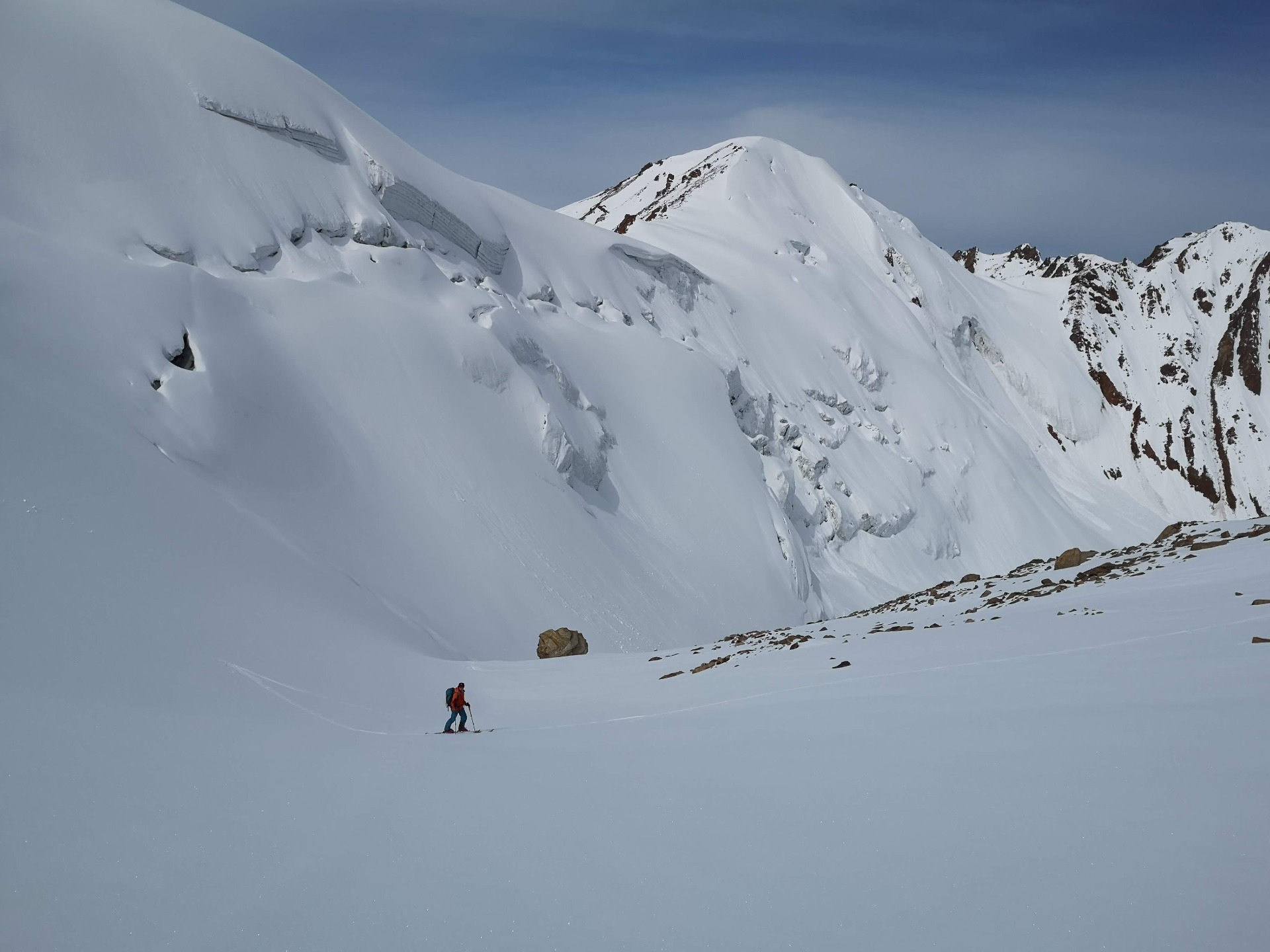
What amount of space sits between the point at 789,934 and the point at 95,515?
442 inches

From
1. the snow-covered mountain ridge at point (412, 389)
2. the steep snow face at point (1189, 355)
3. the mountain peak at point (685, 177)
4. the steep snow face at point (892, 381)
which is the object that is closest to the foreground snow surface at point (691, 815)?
the snow-covered mountain ridge at point (412, 389)

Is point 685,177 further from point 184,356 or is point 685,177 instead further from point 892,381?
point 184,356

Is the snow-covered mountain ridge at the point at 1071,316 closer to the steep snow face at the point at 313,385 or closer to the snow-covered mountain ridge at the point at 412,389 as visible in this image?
the snow-covered mountain ridge at the point at 412,389

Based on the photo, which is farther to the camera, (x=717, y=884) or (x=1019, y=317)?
(x=1019, y=317)

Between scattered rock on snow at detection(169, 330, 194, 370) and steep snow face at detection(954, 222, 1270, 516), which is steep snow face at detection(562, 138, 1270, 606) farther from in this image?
scattered rock on snow at detection(169, 330, 194, 370)

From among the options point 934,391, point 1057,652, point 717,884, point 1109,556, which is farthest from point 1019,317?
point 717,884

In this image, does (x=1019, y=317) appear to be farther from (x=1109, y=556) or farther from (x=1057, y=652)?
(x=1057, y=652)

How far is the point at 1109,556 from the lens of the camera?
1988 cm

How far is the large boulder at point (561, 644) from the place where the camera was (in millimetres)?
22578

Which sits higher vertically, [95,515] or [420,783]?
[95,515]

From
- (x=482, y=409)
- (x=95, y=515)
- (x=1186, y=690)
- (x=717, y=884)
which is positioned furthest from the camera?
(x=482, y=409)

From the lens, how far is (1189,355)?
80750mm

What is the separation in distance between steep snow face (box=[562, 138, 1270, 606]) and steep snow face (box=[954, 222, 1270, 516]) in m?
0.38

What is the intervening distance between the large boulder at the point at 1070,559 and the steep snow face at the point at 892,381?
65.8 feet
